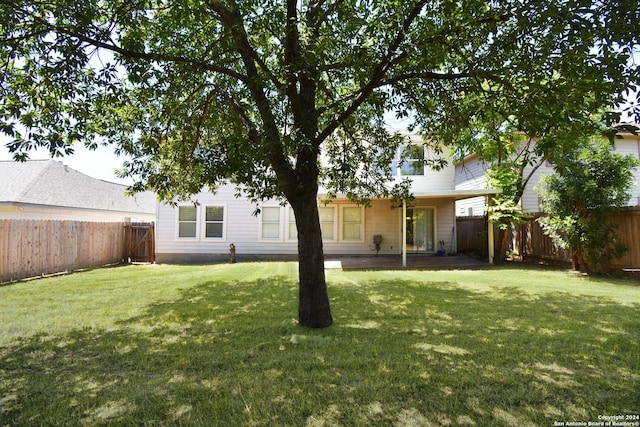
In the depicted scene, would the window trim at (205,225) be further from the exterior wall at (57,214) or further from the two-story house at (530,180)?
the two-story house at (530,180)

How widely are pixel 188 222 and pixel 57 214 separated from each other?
6.69m

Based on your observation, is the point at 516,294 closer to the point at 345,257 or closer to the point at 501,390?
the point at 501,390

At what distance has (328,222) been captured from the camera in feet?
53.1

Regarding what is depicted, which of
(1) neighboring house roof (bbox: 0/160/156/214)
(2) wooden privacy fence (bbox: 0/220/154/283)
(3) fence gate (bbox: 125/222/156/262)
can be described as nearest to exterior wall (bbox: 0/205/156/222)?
(1) neighboring house roof (bbox: 0/160/156/214)

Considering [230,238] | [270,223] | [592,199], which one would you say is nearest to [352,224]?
[270,223]

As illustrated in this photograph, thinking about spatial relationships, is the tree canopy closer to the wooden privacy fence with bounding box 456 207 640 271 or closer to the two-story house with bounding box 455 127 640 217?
the wooden privacy fence with bounding box 456 207 640 271

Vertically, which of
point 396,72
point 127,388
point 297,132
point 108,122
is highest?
point 396,72

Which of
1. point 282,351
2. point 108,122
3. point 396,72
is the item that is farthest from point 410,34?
point 108,122

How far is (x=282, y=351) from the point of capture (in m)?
4.36

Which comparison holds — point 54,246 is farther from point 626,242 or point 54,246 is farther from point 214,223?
point 626,242

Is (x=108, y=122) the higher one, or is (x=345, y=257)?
(x=108, y=122)

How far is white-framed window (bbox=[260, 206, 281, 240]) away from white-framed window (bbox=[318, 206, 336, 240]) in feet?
6.37

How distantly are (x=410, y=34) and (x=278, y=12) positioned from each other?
190 centimetres

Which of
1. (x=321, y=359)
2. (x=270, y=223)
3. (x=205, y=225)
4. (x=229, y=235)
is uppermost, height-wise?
(x=270, y=223)
